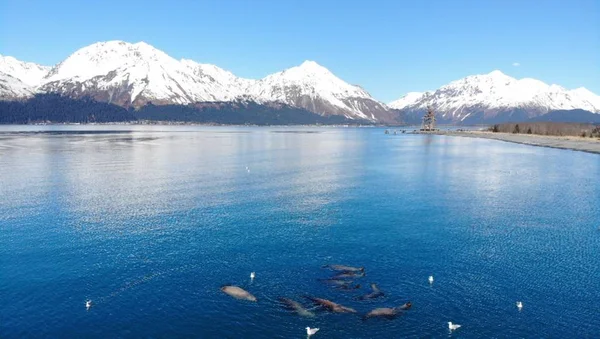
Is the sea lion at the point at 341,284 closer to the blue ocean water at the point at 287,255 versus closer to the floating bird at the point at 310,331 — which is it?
the blue ocean water at the point at 287,255

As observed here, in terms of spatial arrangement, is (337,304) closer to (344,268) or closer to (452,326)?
(344,268)

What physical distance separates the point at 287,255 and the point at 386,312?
19.3 m

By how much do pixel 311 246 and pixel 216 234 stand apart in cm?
1530

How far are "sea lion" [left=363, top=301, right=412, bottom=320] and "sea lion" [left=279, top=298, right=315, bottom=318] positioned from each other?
209 inches

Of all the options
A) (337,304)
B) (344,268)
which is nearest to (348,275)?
(344,268)

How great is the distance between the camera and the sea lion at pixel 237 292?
46.3 meters

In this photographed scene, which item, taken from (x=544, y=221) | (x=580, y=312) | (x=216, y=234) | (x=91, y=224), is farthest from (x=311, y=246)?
(x=544, y=221)

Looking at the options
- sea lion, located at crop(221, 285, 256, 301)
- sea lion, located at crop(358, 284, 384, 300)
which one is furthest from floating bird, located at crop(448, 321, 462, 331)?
sea lion, located at crop(221, 285, 256, 301)

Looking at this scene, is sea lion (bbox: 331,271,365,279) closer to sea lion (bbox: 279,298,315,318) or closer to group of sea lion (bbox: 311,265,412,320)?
A: group of sea lion (bbox: 311,265,412,320)

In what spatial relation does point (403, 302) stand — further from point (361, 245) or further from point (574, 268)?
point (574, 268)

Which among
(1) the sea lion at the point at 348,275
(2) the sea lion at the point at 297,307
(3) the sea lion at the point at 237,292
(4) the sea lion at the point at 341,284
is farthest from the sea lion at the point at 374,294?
(3) the sea lion at the point at 237,292

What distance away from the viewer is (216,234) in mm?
68125

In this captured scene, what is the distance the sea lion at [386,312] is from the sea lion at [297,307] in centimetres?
532

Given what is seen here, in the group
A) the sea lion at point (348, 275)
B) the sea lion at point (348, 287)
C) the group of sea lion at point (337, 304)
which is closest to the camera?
the group of sea lion at point (337, 304)
